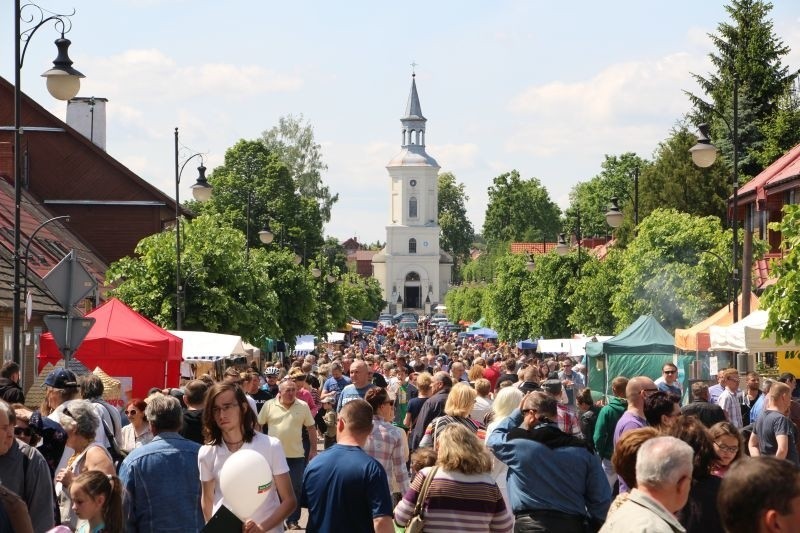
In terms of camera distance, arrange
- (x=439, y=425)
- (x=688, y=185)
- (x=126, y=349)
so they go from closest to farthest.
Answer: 1. (x=439, y=425)
2. (x=126, y=349)
3. (x=688, y=185)

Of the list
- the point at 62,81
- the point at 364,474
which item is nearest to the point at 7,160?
the point at 62,81

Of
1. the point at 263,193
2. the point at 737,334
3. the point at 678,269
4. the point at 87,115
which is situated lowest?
the point at 737,334

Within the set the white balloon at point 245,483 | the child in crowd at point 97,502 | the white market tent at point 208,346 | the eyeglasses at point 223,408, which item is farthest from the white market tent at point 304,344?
the white balloon at point 245,483

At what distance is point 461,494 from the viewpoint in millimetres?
8531

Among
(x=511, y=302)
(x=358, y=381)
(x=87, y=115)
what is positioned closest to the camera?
(x=358, y=381)

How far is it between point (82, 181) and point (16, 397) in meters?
38.1

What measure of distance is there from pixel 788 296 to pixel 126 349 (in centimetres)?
892

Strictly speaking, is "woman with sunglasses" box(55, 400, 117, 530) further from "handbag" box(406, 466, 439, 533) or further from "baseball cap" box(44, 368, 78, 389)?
"baseball cap" box(44, 368, 78, 389)

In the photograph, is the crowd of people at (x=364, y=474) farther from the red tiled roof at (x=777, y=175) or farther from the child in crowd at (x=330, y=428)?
the red tiled roof at (x=777, y=175)

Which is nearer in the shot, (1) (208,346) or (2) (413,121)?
(1) (208,346)

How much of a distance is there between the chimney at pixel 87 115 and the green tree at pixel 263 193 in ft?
78.3

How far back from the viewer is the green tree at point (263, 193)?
3179 inches

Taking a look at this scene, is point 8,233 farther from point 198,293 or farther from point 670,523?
point 670,523

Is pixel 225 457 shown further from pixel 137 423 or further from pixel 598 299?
pixel 598 299
